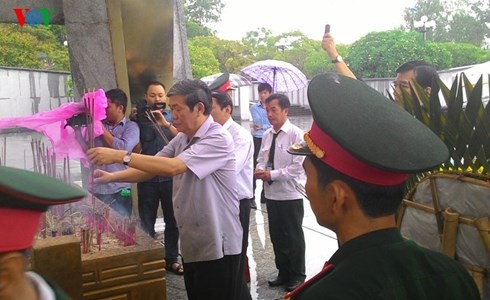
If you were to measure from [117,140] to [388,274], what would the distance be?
3.43m

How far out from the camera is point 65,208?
3.28 m

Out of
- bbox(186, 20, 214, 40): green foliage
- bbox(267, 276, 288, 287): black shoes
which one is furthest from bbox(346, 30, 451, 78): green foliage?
bbox(267, 276, 288, 287): black shoes

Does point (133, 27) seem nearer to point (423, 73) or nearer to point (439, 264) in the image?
point (423, 73)

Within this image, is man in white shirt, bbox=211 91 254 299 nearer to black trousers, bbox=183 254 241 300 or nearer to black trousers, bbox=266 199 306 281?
black trousers, bbox=266 199 306 281

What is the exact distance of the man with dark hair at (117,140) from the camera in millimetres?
4238

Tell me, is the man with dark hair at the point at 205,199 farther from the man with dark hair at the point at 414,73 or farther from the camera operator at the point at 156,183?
the camera operator at the point at 156,183

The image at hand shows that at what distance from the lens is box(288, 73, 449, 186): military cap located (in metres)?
1.20

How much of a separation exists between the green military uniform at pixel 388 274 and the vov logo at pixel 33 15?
17.8ft

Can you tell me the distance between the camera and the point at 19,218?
3.68 ft

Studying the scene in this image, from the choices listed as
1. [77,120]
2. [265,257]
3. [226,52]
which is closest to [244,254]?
[77,120]

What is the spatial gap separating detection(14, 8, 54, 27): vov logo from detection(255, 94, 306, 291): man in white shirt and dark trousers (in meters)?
2.95

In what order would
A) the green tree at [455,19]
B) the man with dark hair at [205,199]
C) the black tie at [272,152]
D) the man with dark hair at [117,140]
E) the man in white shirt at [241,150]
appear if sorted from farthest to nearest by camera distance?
the green tree at [455,19]
the black tie at [272,152]
the man with dark hair at [117,140]
the man in white shirt at [241,150]
the man with dark hair at [205,199]

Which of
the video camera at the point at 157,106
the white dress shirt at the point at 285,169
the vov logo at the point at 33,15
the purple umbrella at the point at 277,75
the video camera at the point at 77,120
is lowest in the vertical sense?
the white dress shirt at the point at 285,169

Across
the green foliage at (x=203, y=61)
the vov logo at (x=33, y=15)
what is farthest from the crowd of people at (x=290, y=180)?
the green foliage at (x=203, y=61)
